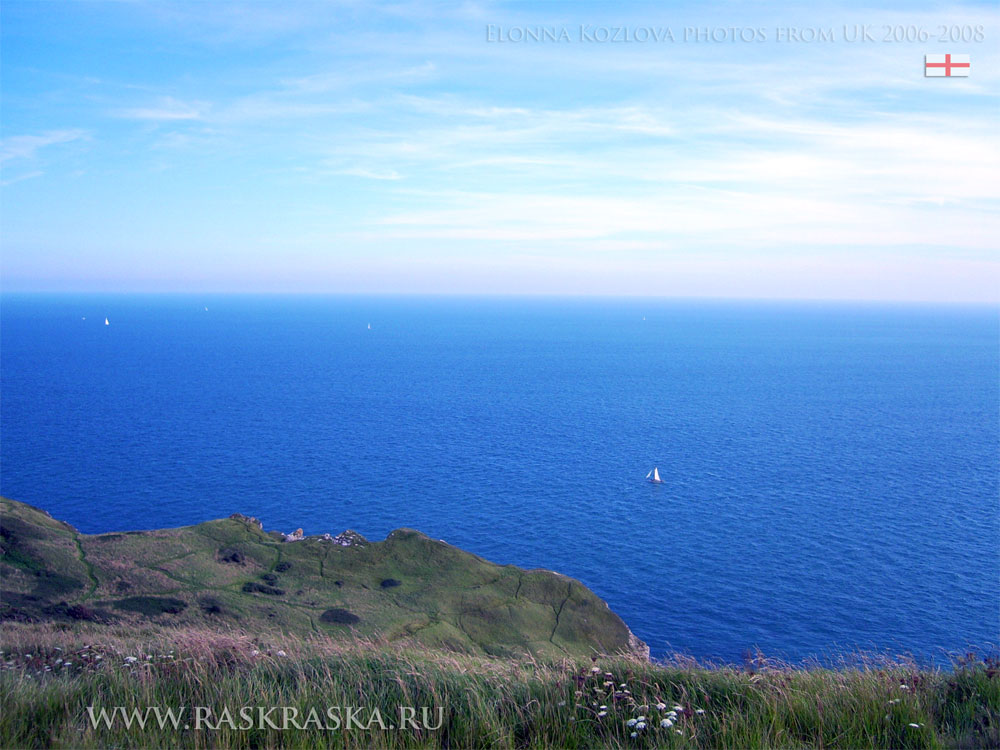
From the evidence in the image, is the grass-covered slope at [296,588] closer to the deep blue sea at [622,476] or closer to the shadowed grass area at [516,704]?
the deep blue sea at [622,476]

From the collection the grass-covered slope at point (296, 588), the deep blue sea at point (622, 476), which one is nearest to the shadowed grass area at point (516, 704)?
the deep blue sea at point (622, 476)

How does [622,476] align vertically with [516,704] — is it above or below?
below

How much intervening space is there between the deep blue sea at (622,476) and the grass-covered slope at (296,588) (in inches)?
329

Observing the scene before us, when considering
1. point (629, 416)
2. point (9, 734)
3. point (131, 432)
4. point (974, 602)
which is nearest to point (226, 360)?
point (131, 432)

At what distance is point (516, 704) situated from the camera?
790cm

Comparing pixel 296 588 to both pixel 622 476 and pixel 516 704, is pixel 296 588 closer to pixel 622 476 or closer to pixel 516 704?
pixel 516 704

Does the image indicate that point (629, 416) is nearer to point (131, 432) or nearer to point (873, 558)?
point (873, 558)

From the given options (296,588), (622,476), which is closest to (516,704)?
(296,588)

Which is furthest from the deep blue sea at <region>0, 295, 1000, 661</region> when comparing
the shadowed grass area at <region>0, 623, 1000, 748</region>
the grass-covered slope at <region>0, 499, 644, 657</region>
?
the shadowed grass area at <region>0, 623, 1000, 748</region>

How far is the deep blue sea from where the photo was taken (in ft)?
149

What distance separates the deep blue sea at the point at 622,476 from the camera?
45.6m

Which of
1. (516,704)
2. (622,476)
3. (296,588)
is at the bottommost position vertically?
(622,476)

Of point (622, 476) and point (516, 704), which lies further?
point (622, 476)

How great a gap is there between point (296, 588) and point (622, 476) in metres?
43.8
